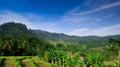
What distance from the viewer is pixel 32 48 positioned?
194 meters

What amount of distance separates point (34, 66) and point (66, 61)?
112 feet

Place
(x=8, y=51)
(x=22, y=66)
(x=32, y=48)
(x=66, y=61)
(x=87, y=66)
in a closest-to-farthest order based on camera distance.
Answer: (x=22, y=66) < (x=66, y=61) < (x=87, y=66) < (x=8, y=51) < (x=32, y=48)

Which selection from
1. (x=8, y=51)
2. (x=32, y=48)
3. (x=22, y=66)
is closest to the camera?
(x=22, y=66)

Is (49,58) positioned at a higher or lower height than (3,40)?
lower

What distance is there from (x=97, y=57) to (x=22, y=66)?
179 feet

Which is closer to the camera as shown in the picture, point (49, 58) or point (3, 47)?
point (49, 58)

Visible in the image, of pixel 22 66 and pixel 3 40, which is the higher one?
pixel 3 40

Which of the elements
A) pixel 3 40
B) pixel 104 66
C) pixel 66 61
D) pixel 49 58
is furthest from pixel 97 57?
pixel 3 40

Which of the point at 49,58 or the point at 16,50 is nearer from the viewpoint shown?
the point at 49,58

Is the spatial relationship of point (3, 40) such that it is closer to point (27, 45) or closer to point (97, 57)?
point (27, 45)

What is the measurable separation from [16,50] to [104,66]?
78.7 m

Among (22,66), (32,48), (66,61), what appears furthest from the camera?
(32,48)

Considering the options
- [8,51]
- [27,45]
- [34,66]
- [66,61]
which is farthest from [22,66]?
[27,45]

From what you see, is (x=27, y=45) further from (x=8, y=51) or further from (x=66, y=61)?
(x=66, y=61)
